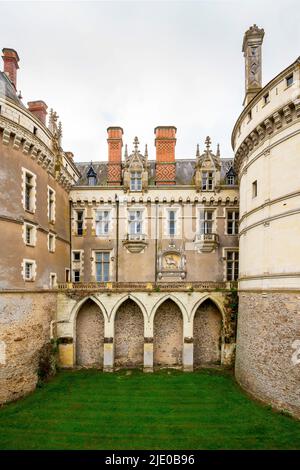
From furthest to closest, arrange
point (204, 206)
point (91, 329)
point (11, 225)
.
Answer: point (204, 206)
point (91, 329)
point (11, 225)

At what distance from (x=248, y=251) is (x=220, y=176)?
9239 millimetres

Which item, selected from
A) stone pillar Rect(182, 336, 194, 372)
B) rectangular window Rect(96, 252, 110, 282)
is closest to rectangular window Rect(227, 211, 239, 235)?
stone pillar Rect(182, 336, 194, 372)

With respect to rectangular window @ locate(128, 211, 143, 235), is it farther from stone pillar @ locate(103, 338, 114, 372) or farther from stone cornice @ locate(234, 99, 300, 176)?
stone cornice @ locate(234, 99, 300, 176)

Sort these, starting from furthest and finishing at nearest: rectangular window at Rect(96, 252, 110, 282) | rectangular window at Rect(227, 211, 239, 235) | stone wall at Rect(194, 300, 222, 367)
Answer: rectangular window at Rect(96, 252, 110, 282) < rectangular window at Rect(227, 211, 239, 235) < stone wall at Rect(194, 300, 222, 367)

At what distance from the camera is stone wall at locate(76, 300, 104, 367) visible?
73.4 feet

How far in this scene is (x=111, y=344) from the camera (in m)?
21.1

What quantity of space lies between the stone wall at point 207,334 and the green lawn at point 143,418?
315cm

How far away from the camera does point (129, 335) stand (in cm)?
2244

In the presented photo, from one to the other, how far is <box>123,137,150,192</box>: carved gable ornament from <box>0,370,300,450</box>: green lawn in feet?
48.4

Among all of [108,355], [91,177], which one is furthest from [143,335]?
[91,177]

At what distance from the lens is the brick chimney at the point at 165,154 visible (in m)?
25.3

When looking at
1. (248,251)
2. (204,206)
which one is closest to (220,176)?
(204,206)

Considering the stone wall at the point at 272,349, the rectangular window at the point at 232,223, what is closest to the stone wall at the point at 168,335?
the stone wall at the point at 272,349

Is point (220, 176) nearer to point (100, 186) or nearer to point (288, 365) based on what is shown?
point (100, 186)
